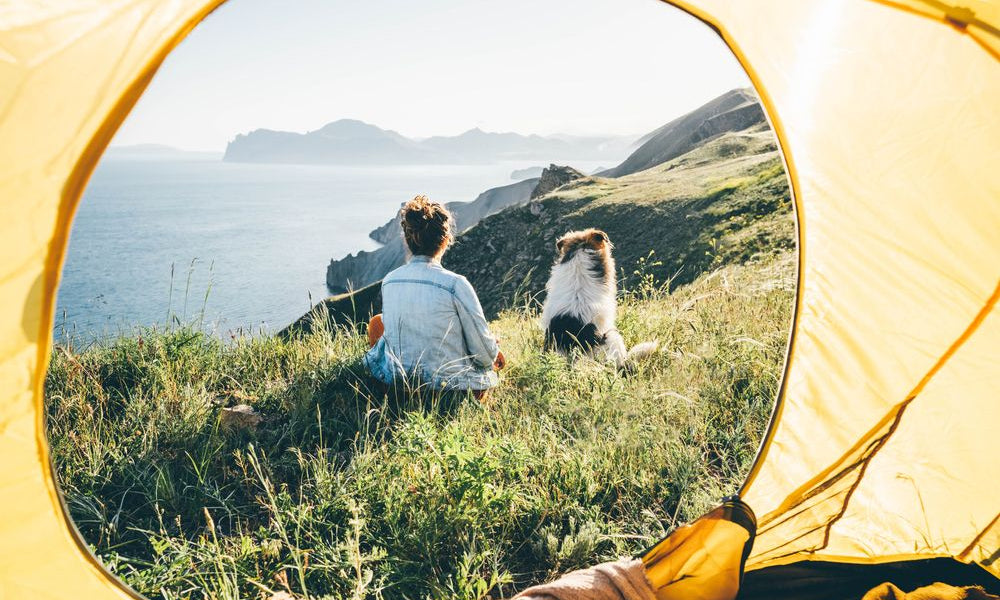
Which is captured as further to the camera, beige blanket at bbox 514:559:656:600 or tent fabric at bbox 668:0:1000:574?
tent fabric at bbox 668:0:1000:574

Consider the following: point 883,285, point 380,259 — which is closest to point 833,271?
point 883,285

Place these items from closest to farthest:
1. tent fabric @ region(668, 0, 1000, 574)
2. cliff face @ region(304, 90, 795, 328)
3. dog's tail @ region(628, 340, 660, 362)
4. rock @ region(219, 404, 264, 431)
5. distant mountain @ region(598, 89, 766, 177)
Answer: tent fabric @ region(668, 0, 1000, 574)
rock @ region(219, 404, 264, 431)
dog's tail @ region(628, 340, 660, 362)
cliff face @ region(304, 90, 795, 328)
distant mountain @ region(598, 89, 766, 177)

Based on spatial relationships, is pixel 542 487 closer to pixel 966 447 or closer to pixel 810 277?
pixel 810 277

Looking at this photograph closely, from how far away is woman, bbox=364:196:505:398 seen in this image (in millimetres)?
3180

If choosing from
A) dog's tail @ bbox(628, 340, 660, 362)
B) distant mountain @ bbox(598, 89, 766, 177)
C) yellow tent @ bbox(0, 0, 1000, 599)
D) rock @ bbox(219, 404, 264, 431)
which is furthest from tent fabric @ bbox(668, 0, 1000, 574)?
distant mountain @ bbox(598, 89, 766, 177)

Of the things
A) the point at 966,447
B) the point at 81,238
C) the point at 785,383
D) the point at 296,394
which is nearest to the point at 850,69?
the point at 785,383

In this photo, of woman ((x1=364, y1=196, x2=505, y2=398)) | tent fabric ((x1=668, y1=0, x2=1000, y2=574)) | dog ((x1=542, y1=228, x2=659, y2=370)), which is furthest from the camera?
dog ((x1=542, y1=228, x2=659, y2=370))

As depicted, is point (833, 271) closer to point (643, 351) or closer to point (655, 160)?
point (643, 351)

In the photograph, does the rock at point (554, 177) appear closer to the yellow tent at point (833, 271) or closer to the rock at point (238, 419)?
the rock at point (238, 419)

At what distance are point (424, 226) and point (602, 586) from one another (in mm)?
2292

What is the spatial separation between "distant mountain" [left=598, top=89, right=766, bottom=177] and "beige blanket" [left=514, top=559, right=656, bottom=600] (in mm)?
74423

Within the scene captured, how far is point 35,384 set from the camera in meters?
1.44

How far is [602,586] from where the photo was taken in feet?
5.46

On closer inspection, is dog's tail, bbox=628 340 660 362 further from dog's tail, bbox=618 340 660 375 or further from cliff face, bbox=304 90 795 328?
cliff face, bbox=304 90 795 328
